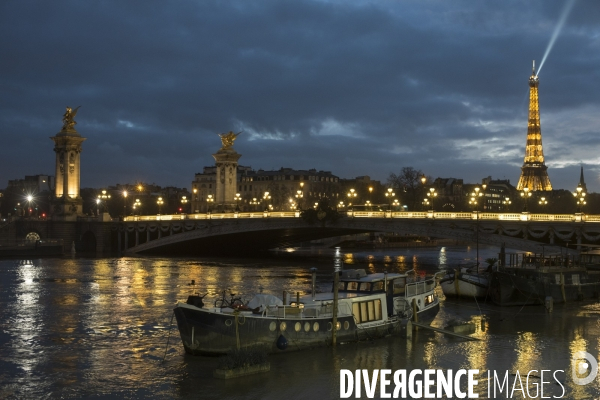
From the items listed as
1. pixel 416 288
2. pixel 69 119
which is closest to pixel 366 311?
pixel 416 288

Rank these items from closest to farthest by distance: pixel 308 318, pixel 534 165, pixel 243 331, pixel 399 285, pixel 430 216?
pixel 243 331 → pixel 308 318 → pixel 399 285 → pixel 430 216 → pixel 534 165

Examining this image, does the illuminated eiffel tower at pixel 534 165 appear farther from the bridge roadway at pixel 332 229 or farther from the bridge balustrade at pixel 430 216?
the bridge balustrade at pixel 430 216

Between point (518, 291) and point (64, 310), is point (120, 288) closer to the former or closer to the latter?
point (64, 310)

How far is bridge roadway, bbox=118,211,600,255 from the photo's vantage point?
5622 centimetres

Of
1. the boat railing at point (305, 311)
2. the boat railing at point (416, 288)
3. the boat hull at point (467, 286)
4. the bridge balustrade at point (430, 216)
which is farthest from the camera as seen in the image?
the bridge balustrade at point (430, 216)

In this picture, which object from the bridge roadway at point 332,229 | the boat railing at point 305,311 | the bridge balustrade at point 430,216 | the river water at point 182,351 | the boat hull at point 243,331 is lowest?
the river water at point 182,351

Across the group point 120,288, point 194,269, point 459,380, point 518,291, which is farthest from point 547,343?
point 194,269

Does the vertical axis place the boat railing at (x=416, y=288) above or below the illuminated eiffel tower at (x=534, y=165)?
below

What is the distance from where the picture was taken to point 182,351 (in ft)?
89.2

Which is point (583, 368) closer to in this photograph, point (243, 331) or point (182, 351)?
point (243, 331)

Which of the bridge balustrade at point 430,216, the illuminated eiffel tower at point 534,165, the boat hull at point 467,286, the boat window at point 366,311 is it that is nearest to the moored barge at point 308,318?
the boat window at point 366,311

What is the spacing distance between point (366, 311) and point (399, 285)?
2556mm

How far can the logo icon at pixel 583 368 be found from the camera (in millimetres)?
24016

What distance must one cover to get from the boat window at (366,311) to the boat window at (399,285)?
1.58 meters
